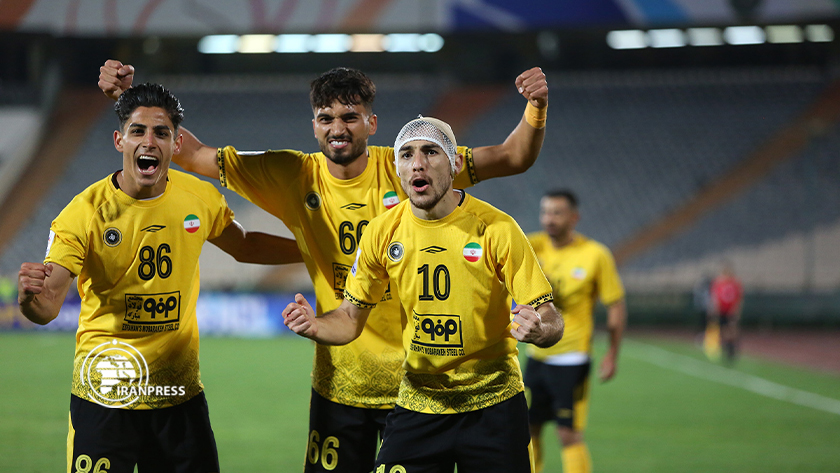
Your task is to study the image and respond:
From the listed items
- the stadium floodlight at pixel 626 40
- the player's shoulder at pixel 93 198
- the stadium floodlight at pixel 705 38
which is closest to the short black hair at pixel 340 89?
the player's shoulder at pixel 93 198

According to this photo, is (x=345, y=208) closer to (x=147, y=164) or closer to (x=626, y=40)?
(x=147, y=164)

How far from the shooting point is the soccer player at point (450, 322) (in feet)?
12.0

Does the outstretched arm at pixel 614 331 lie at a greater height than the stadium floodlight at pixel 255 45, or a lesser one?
lesser

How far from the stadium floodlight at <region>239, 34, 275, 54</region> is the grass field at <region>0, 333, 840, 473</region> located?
16121 mm

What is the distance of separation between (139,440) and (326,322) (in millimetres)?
1200

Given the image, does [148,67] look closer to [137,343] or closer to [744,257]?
[744,257]

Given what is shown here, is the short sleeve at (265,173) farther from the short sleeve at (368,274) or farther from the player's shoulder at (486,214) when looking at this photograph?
the player's shoulder at (486,214)

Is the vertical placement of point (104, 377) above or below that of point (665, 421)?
above

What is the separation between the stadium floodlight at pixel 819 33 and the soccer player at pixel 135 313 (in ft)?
94.4

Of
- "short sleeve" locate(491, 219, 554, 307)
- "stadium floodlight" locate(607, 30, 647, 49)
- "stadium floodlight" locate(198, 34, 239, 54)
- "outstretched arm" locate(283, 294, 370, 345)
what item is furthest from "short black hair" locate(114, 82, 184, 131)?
"stadium floodlight" locate(607, 30, 647, 49)

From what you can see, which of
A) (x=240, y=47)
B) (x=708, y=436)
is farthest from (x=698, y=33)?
(x=708, y=436)

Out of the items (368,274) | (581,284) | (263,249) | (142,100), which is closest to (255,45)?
(581,284)

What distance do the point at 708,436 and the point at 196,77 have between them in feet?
86.1

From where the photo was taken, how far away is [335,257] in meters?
4.30
